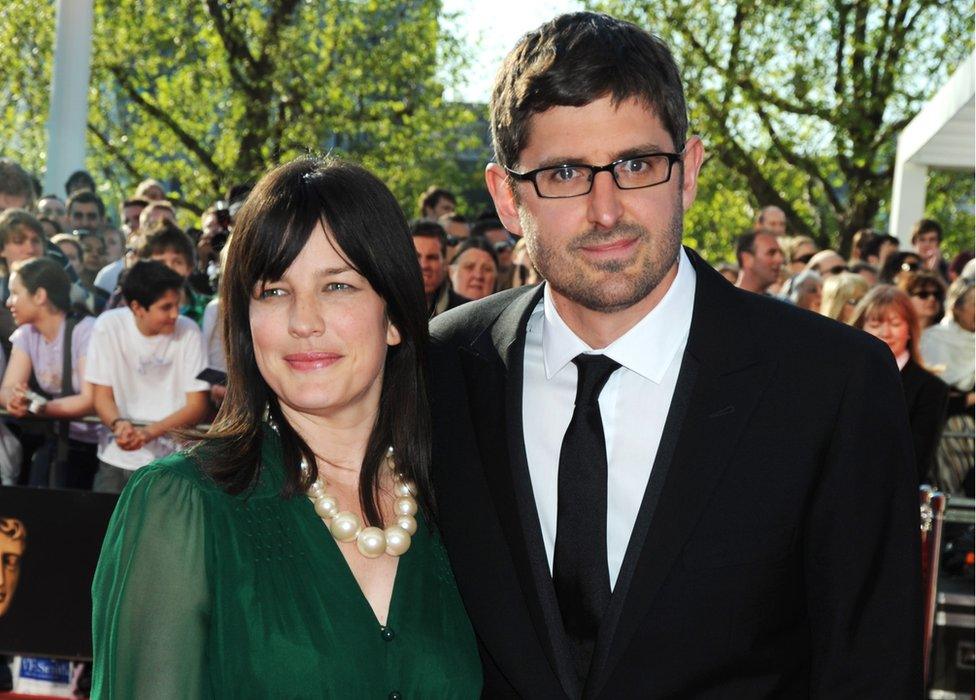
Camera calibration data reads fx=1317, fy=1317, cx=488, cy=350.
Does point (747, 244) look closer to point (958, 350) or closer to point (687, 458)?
point (958, 350)

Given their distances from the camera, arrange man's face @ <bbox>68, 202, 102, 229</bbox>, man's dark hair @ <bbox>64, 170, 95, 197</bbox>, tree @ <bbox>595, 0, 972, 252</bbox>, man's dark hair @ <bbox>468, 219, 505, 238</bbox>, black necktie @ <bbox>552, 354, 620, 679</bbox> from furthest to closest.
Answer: tree @ <bbox>595, 0, 972, 252</bbox>, man's dark hair @ <bbox>64, 170, 95, 197</bbox>, man's face @ <bbox>68, 202, 102, 229</bbox>, man's dark hair @ <bbox>468, 219, 505, 238</bbox>, black necktie @ <bbox>552, 354, 620, 679</bbox>

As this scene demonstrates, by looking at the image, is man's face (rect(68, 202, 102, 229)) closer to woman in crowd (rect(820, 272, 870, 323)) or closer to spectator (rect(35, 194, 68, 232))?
spectator (rect(35, 194, 68, 232))

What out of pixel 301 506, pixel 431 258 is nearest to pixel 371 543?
pixel 301 506

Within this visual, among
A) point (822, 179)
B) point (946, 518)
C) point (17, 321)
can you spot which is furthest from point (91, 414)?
point (822, 179)

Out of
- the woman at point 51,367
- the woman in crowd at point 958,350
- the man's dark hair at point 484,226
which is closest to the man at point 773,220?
the man's dark hair at point 484,226

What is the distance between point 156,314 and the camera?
664 cm

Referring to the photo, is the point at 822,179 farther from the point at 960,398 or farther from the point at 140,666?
the point at 140,666

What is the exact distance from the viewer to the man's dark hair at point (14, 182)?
10.0 meters

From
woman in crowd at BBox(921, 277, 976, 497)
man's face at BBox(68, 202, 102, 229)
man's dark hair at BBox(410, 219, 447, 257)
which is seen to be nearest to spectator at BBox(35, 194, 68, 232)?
man's face at BBox(68, 202, 102, 229)

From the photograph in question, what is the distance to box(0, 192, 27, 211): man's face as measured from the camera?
9.99 meters

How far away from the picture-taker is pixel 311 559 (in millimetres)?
2697

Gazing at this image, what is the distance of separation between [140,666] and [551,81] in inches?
55.6

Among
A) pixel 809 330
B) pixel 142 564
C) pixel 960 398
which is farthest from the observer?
pixel 960 398

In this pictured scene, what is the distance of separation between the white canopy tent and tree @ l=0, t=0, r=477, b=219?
9885mm
